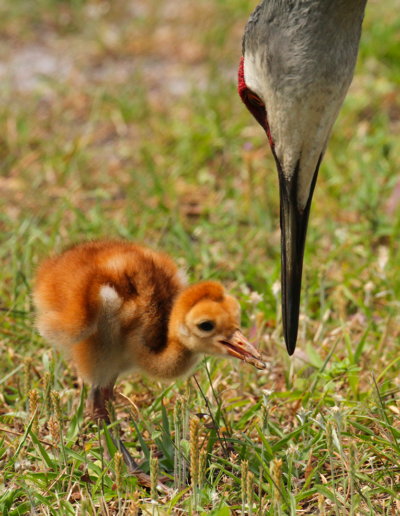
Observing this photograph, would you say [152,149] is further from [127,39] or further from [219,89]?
[127,39]

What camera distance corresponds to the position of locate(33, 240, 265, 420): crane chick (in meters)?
2.44

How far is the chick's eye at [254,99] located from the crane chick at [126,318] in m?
0.73

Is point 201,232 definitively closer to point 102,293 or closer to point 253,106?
point 253,106

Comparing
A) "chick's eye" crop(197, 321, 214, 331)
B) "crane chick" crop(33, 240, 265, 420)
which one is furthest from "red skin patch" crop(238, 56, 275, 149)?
"chick's eye" crop(197, 321, 214, 331)

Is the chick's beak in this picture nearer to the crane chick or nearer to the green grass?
the crane chick

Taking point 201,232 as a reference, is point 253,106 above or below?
above

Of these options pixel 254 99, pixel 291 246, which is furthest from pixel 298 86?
pixel 291 246

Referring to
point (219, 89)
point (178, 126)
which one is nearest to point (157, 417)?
point (178, 126)

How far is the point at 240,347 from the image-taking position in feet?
7.99

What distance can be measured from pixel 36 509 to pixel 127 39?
539 cm

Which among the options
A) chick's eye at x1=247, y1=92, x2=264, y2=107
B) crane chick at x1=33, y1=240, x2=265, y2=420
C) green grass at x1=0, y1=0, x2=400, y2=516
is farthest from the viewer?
chick's eye at x1=247, y1=92, x2=264, y2=107

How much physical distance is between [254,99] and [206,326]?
0.93 meters

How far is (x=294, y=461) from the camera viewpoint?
2385mm

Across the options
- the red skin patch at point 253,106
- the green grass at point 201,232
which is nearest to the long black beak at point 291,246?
the red skin patch at point 253,106
